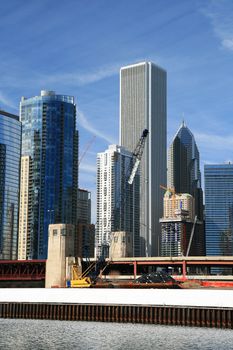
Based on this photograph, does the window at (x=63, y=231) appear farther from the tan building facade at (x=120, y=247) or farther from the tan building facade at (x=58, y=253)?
the tan building facade at (x=120, y=247)

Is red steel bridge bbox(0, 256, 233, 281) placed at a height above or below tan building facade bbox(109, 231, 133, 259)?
below

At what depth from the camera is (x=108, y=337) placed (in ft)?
259

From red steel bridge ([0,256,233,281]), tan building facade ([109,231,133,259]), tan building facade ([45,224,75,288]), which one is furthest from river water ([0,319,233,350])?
tan building facade ([109,231,133,259])

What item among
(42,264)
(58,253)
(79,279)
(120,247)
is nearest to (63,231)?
(58,253)

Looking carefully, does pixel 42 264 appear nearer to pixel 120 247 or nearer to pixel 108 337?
pixel 120 247

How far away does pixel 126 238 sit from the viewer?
198625mm

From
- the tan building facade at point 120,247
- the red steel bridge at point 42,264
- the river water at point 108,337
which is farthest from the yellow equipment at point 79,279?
the river water at point 108,337

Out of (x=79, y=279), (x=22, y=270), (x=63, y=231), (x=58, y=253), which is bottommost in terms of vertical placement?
(x=79, y=279)

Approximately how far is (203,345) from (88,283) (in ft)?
241

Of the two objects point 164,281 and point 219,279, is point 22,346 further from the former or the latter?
point 219,279

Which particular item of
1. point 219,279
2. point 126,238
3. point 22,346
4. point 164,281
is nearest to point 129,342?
point 22,346

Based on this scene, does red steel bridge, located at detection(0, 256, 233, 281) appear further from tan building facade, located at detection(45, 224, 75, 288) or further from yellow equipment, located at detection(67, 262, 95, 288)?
yellow equipment, located at detection(67, 262, 95, 288)

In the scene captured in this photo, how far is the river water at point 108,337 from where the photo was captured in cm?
7150

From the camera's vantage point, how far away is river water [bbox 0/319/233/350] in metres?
71.5
